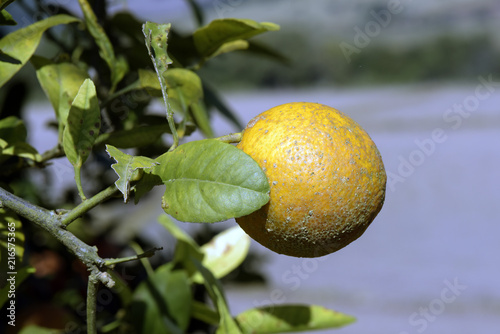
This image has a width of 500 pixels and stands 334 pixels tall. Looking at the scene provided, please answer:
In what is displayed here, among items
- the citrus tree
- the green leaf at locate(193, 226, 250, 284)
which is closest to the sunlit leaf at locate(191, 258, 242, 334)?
the citrus tree

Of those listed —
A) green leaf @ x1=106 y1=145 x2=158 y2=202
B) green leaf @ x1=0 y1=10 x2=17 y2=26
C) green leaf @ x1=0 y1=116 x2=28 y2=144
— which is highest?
green leaf @ x1=0 y1=10 x2=17 y2=26

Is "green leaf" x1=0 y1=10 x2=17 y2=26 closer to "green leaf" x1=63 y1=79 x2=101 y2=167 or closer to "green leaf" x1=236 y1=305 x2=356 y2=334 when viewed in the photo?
"green leaf" x1=63 y1=79 x2=101 y2=167

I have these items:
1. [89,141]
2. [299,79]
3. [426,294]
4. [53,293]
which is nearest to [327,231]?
[89,141]

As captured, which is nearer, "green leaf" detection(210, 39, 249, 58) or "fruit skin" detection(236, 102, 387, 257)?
"fruit skin" detection(236, 102, 387, 257)

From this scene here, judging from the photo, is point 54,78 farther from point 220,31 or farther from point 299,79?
point 299,79

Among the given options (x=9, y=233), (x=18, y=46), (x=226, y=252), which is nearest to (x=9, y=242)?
(x=9, y=233)

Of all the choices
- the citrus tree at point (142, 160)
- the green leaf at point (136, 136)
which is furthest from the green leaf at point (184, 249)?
the green leaf at point (136, 136)
